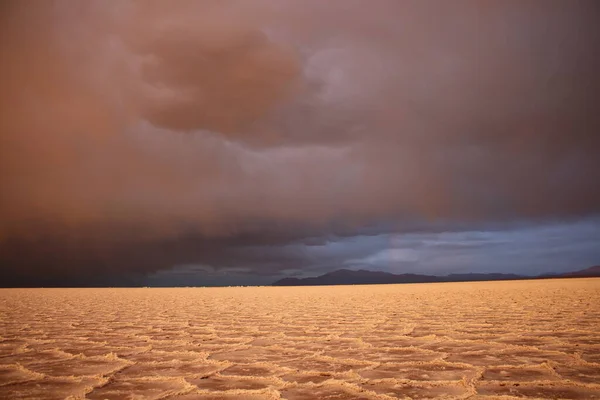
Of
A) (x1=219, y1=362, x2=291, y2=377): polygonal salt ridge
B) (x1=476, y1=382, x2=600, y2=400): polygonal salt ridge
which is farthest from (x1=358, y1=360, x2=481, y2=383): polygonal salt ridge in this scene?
(x1=219, y1=362, x2=291, y2=377): polygonal salt ridge

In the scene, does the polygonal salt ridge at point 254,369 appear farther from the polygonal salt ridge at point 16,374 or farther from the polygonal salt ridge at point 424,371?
the polygonal salt ridge at point 16,374

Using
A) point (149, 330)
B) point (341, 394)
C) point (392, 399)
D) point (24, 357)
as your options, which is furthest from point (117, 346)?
point (392, 399)

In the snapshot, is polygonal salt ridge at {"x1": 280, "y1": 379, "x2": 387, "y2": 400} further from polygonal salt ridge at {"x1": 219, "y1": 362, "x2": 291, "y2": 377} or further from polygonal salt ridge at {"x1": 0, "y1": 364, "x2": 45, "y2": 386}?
polygonal salt ridge at {"x1": 0, "y1": 364, "x2": 45, "y2": 386}

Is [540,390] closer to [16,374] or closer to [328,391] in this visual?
[328,391]

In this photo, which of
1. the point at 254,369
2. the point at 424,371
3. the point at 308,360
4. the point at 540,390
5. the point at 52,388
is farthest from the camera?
the point at 308,360

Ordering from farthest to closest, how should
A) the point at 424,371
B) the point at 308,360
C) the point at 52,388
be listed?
the point at 308,360
the point at 424,371
the point at 52,388

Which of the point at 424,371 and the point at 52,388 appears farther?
the point at 424,371

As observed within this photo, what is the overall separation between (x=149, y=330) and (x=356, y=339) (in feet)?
8.96

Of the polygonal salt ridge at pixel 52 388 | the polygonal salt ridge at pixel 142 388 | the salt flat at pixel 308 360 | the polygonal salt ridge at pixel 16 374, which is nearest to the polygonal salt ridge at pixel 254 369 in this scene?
the salt flat at pixel 308 360

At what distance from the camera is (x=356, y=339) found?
4.34 m

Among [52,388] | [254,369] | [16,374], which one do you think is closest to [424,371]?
[254,369]

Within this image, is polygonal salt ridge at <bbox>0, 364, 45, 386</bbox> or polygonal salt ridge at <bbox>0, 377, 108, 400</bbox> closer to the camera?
polygonal salt ridge at <bbox>0, 377, 108, 400</bbox>

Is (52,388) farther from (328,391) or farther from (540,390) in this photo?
(540,390)

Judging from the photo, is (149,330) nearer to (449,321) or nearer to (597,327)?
(449,321)
